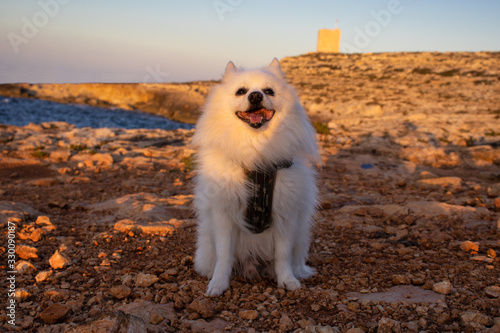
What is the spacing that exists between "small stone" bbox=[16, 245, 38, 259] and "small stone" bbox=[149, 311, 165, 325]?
1777 millimetres

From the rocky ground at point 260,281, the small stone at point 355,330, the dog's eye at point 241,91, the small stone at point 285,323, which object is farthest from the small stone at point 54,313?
the dog's eye at point 241,91

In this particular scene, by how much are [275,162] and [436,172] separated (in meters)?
5.87

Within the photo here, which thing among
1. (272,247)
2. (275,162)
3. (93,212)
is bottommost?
(93,212)

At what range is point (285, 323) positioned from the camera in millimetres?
2494

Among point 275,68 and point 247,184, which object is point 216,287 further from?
point 275,68

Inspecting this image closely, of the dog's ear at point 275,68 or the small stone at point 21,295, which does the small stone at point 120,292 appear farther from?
the dog's ear at point 275,68

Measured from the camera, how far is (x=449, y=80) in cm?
1991

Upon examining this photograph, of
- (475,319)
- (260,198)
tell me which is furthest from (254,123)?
(475,319)

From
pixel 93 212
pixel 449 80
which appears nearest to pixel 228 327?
pixel 93 212

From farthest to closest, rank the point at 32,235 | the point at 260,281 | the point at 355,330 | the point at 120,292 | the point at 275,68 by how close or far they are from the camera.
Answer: the point at 32,235 < the point at 275,68 < the point at 260,281 < the point at 120,292 < the point at 355,330

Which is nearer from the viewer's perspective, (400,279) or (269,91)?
(400,279)

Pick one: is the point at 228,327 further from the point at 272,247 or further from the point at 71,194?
the point at 71,194

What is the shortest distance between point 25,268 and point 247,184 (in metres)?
2.11

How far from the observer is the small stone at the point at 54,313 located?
7.93ft
